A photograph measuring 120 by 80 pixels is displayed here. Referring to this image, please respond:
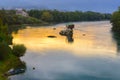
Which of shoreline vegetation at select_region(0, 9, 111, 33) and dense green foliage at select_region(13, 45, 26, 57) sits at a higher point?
dense green foliage at select_region(13, 45, 26, 57)

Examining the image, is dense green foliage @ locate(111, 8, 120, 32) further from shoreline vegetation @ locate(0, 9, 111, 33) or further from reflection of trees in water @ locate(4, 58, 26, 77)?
reflection of trees in water @ locate(4, 58, 26, 77)

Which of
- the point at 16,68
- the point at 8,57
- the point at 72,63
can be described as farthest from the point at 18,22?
the point at 16,68

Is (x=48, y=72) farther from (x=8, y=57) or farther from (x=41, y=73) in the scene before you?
(x=8, y=57)

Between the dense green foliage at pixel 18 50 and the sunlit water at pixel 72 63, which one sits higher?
the dense green foliage at pixel 18 50

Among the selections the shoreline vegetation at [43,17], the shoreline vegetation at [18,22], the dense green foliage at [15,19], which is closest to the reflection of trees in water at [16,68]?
the shoreline vegetation at [18,22]

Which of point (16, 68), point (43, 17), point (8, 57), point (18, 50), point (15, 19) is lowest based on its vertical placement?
point (43, 17)

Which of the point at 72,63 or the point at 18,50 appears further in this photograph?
the point at 72,63

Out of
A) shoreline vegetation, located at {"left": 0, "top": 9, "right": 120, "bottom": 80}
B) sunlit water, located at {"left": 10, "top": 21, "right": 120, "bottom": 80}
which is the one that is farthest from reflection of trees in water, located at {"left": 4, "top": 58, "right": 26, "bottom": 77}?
sunlit water, located at {"left": 10, "top": 21, "right": 120, "bottom": 80}

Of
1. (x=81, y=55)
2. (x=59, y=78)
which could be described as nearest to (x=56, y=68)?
(x=59, y=78)

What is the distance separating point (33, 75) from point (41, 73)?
170cm

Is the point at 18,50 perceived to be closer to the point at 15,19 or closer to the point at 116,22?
the point at 116,22

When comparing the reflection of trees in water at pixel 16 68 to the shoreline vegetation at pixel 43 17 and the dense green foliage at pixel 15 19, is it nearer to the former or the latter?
the dense green foliage at pixel 15 19

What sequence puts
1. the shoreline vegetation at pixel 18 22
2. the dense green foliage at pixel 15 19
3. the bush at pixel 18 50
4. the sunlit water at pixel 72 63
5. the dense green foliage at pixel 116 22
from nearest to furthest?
the sunlit water at pixel 72 63 → the shoreline vegetation at pixel 18 22 → the bush at pixel 18 50 → the dense green foliage at pixel 116 22 → the dense green foliage at pixel 15 19

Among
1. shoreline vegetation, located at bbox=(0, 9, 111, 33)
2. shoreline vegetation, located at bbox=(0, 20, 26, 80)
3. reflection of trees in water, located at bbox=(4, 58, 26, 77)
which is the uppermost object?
shoreline vegetation, located at bbox=(0, 20, 26, 80)
